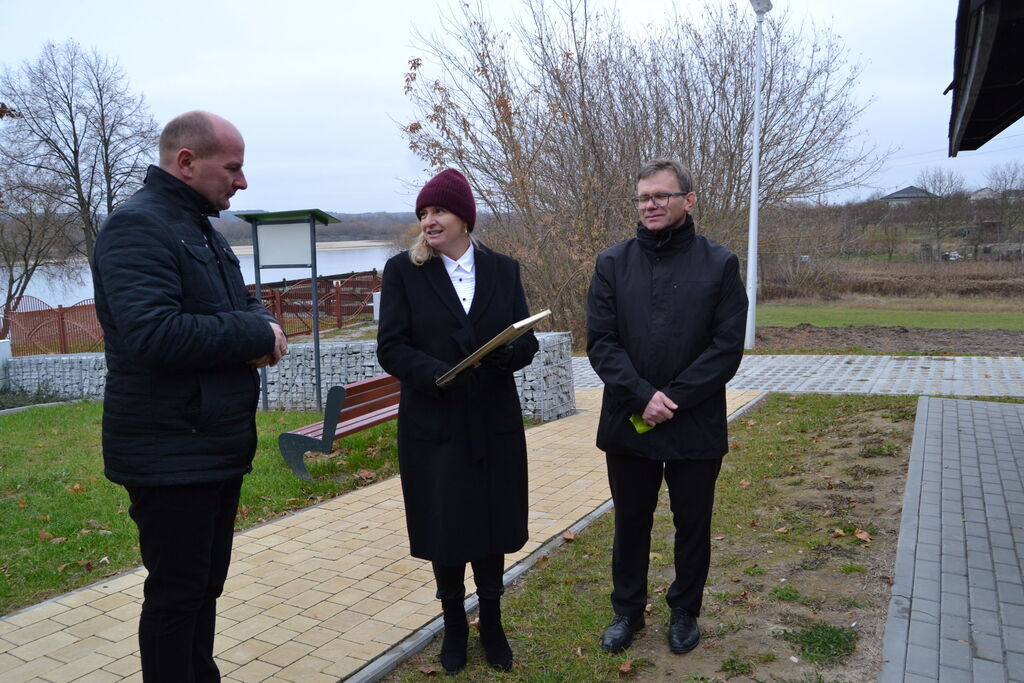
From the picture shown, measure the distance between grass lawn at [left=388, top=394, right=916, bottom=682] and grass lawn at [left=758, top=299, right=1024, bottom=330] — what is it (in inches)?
682

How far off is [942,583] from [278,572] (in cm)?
370

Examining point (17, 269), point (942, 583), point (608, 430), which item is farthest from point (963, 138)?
point (17, 269)

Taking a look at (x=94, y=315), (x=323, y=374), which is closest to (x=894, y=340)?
(x=323, y=374)

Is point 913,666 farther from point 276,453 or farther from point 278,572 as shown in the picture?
point 276,453

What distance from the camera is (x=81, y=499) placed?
6.23 meters

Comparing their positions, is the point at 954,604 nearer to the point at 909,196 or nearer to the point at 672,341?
the point at 672,341

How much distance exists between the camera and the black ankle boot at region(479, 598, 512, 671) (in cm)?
342

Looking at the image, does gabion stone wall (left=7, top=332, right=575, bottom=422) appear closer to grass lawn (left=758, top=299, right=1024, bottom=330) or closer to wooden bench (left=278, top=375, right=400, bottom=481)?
wooden bench (left=278, top=375, right=400, bottom=481)

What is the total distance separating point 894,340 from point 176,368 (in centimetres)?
1854

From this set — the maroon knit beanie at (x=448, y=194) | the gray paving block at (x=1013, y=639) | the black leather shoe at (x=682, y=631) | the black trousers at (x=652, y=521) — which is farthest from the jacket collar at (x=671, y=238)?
the gray paving block at (x=1013, y=639)

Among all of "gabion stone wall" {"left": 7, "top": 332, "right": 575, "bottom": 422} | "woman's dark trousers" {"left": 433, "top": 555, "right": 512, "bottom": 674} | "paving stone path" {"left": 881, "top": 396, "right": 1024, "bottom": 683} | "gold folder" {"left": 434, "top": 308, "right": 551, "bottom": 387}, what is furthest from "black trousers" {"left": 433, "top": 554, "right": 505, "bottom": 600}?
"gabion stone wall" {"left": 7, "top": 332, "right": 575, "bottom": 422}

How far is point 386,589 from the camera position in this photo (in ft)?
14.4

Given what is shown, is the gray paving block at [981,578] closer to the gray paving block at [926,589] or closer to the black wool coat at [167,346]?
the gray paving block at [926,589]

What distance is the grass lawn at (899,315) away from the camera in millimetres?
22734
